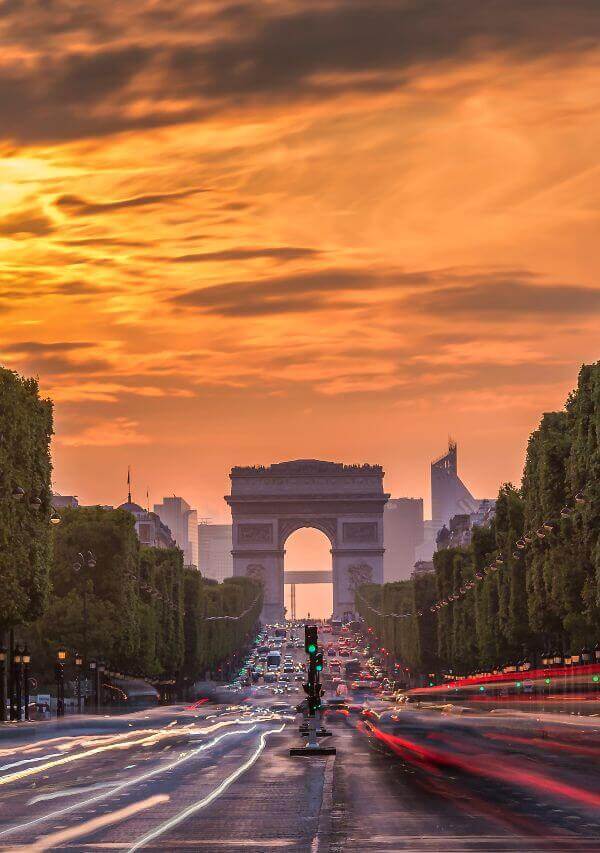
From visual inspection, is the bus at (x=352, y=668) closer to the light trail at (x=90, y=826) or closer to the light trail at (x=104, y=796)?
the light trail at (x=104, y=796)

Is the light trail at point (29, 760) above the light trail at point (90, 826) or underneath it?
above

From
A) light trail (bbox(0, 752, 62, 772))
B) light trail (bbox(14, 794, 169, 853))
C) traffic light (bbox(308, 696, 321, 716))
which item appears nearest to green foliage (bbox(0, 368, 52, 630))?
traffic light (bbox(308, 696, 321, 716))

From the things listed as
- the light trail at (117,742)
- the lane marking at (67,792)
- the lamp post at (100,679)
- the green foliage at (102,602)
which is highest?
the green foliage at (102,602)

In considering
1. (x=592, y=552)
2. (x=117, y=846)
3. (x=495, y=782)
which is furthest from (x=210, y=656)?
(x=117, y=846)

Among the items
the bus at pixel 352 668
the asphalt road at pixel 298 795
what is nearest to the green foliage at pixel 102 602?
the asphalt road at pixel 298 795

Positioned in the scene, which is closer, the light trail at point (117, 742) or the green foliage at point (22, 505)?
the light trail at point (117, 742)

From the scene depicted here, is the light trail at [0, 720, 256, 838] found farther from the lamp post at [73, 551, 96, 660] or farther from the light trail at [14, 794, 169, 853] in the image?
the lamp post at [73, 551, 96, 660]

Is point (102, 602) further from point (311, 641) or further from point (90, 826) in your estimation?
point (90, 826)
